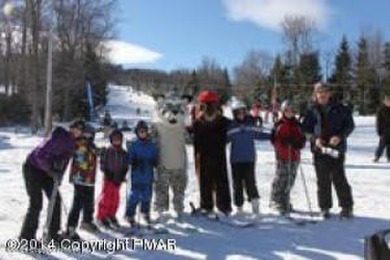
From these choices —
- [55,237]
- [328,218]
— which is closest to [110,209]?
[55,237]

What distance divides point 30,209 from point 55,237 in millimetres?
485

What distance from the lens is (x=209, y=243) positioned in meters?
9.09

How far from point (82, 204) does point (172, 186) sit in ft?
5.00

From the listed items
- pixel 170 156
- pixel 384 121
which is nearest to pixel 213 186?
pixel 170 156

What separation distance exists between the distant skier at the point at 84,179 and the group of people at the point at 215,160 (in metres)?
0.01

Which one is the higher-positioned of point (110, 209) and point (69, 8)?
point (69, 8)

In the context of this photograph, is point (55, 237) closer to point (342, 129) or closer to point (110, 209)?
point (110, 209)

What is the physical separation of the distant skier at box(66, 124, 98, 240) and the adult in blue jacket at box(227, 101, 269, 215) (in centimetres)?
227

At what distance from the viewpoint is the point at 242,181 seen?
1098 cm

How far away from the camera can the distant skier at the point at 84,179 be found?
9.33 m

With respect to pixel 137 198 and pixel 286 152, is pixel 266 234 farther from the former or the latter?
pixel 137 198

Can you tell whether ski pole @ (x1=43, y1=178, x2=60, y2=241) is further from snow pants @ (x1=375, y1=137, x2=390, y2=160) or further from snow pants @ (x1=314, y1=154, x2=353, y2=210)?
snow pants @ (x1=375, y1=137, x2=390, y2=160)

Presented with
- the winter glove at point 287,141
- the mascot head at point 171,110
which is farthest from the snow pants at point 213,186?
the winter glove at point 287,141

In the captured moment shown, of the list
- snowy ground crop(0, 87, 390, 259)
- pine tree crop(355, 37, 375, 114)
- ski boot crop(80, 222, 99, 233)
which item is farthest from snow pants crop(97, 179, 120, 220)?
pine tree crop(355, 37, 375, 114)
